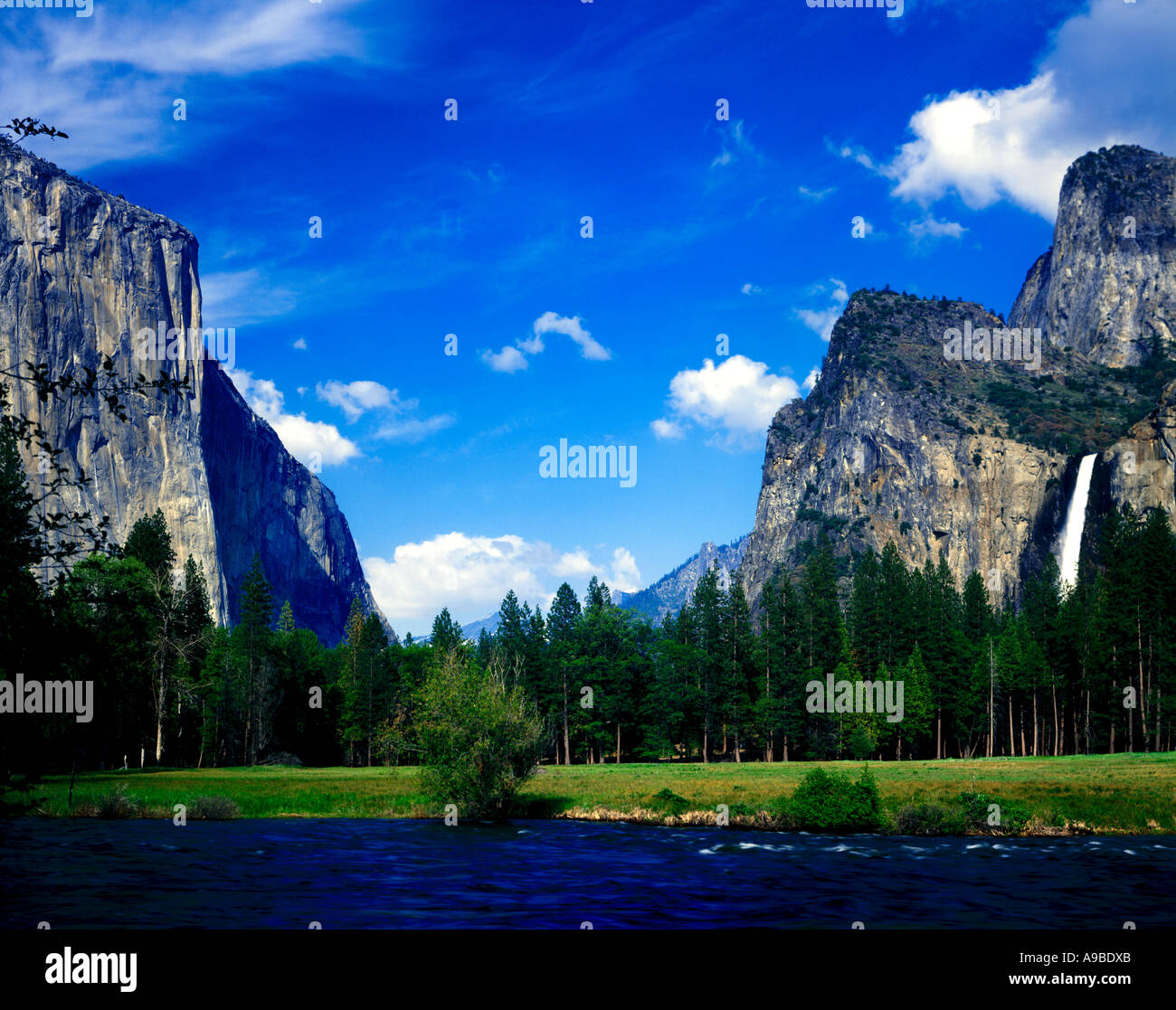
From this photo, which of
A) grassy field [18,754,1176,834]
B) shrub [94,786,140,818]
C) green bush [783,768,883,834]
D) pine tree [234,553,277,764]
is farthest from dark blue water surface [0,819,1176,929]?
pine tree [234,553,277,764]

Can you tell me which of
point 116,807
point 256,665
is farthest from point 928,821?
point 256,665

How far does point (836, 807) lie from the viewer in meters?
39.0

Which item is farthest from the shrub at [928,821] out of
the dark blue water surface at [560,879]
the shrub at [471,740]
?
the shrub at [471,740]

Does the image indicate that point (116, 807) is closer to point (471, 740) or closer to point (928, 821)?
point (471, 740)

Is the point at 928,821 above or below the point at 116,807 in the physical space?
above

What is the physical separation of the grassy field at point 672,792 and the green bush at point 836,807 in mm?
1478

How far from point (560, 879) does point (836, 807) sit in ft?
57.2

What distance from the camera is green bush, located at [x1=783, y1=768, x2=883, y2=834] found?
127 ft

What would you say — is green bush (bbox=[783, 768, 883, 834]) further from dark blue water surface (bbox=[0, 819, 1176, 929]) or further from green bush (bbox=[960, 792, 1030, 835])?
green bush (bbox=[960, 792, 1030, 835])

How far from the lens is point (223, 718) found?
86562 millimetres

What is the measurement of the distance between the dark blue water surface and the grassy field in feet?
11.9

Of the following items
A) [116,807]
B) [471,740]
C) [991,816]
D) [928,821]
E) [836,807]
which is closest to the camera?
[991,816]
